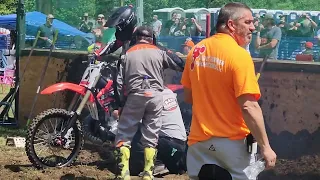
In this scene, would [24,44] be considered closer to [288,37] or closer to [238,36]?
[288,37]

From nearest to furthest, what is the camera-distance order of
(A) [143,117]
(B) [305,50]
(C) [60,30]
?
(A) [143,117] < (B) [305,50] < (C) [60,30]

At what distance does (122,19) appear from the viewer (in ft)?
25.5

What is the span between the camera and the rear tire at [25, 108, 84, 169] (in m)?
7.84

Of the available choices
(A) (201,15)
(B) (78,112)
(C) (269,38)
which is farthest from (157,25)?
(B) (78,112)

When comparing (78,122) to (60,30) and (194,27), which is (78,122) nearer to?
(194,27)

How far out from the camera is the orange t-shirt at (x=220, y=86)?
13.6ft

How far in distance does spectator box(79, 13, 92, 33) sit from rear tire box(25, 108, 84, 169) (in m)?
2.36

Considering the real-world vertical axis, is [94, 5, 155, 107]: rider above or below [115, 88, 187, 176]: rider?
above

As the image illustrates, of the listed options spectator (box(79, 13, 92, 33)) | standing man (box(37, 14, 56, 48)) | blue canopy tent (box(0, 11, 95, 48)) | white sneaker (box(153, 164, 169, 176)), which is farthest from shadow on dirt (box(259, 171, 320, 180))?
standing man (box(37, 14, 56, 48))

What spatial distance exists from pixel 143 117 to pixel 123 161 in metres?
0.56

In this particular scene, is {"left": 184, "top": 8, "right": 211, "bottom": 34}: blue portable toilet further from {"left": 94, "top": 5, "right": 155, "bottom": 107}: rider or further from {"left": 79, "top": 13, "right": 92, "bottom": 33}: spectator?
{"left": 79, "top": 13, "right": 92, "bottom": 33}: spectator

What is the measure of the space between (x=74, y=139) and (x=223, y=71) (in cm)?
422

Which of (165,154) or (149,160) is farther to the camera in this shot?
(165,154)

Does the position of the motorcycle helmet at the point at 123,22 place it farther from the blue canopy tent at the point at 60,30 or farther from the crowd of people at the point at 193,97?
the blue canopy tent at the point at 60,30
